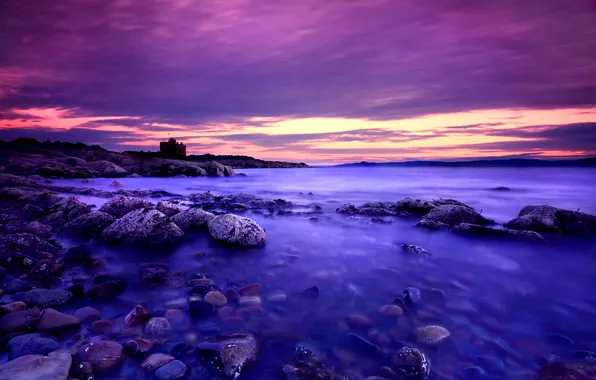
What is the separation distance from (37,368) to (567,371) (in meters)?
4.18

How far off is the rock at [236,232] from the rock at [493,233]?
16.8 feet

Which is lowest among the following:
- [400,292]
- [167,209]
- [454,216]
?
[400,292]

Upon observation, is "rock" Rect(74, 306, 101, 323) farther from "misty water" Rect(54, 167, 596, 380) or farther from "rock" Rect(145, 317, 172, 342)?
"rock" Rect(145, 317, 172, 342)

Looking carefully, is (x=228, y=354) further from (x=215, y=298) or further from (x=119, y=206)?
(x=119, y=206)

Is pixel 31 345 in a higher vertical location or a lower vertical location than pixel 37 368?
lower

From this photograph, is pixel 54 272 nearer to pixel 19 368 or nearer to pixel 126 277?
pixel 126 277

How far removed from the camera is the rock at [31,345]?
2.68m

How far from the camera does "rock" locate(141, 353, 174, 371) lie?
2.65m

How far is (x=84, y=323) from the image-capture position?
10.8 ft

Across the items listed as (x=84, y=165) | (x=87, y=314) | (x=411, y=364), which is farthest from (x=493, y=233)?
(x=84, y=165)

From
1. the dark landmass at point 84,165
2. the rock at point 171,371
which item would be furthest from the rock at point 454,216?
the dark landmass at point 84,165

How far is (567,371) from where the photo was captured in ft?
8.68

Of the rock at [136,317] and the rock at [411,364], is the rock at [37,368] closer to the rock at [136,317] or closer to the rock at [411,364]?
the rock at [136,317]

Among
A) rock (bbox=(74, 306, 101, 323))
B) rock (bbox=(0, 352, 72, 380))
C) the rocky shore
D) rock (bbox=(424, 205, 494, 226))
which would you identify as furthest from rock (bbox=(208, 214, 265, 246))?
rock (bbox=(424, 205, 494, 226))
